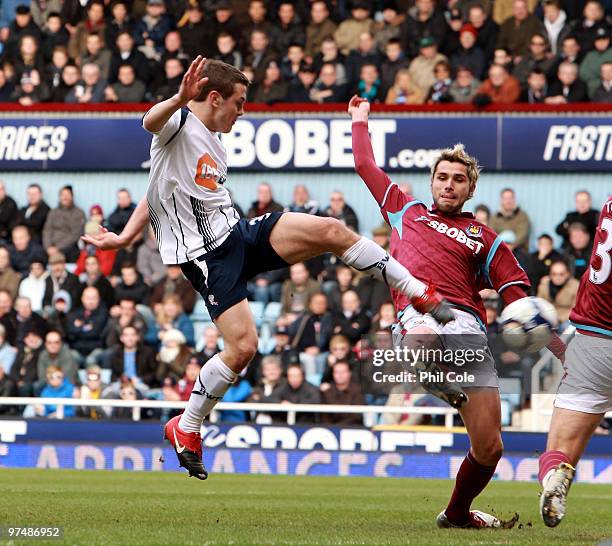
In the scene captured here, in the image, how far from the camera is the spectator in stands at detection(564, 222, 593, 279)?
1795cm

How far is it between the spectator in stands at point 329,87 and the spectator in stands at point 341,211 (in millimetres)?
1753

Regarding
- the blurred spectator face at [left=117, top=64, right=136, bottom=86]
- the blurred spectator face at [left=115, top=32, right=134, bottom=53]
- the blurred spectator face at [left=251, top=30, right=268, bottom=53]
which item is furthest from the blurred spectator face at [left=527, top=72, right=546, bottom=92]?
the blurred spectator face at [left=115, top=32, right=134, bottom=53]

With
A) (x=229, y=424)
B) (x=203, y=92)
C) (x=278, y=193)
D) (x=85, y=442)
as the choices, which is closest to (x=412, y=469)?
(x=229, y=424)

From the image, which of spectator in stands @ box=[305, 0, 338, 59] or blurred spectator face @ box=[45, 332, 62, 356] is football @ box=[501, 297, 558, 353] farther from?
spectator in stands @ box=[305, 0, 338, 59]

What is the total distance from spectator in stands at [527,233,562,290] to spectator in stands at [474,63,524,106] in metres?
2.64

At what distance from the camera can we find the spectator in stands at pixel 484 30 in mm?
19719

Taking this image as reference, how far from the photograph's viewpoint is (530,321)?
7.99 m

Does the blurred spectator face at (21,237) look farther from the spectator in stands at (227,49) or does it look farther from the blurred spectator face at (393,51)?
the blurred spectator face at (393,51)

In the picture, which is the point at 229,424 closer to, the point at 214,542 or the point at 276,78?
the point at 276,78

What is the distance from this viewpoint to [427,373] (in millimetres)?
7996

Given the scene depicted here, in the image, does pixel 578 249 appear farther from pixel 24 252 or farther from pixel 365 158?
pixel 365 158

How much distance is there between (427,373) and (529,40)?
12625 mm

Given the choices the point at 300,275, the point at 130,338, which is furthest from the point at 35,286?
the point at 300,275

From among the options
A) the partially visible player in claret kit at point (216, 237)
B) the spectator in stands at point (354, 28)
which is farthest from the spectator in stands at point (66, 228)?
the partially visible player in claret kit at point (216, 237)
